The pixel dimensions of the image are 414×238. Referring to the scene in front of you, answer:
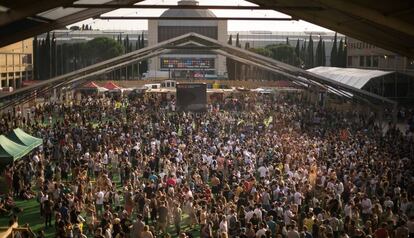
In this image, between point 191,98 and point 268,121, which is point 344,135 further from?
point 191,98

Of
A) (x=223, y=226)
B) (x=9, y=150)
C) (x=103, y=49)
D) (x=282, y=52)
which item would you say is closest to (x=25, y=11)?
(x=9, y=150)

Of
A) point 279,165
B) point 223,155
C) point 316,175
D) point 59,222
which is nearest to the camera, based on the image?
point 59,222

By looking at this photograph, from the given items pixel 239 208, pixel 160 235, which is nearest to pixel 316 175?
pixel 239 208

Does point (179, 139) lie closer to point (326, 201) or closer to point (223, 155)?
point (223, 155)

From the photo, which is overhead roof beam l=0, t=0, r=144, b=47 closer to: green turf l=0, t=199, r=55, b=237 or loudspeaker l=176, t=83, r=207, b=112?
green turf l=0, t=199, r=55, b=237

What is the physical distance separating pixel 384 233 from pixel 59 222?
669cm

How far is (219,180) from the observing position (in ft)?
60.6

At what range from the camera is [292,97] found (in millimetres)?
55562

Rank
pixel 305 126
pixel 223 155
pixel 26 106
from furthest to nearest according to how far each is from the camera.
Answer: pixel 26 106 < pixel 305 126 < pixel 223 155

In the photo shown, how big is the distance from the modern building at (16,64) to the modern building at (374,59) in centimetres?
3482

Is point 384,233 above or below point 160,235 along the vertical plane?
above

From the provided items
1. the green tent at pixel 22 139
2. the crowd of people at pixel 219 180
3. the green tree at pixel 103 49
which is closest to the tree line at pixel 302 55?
the green tree at pixel 103 49

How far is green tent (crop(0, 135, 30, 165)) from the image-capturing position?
56.3ft

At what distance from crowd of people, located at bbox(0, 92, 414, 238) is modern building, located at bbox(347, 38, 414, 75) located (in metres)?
18.1
